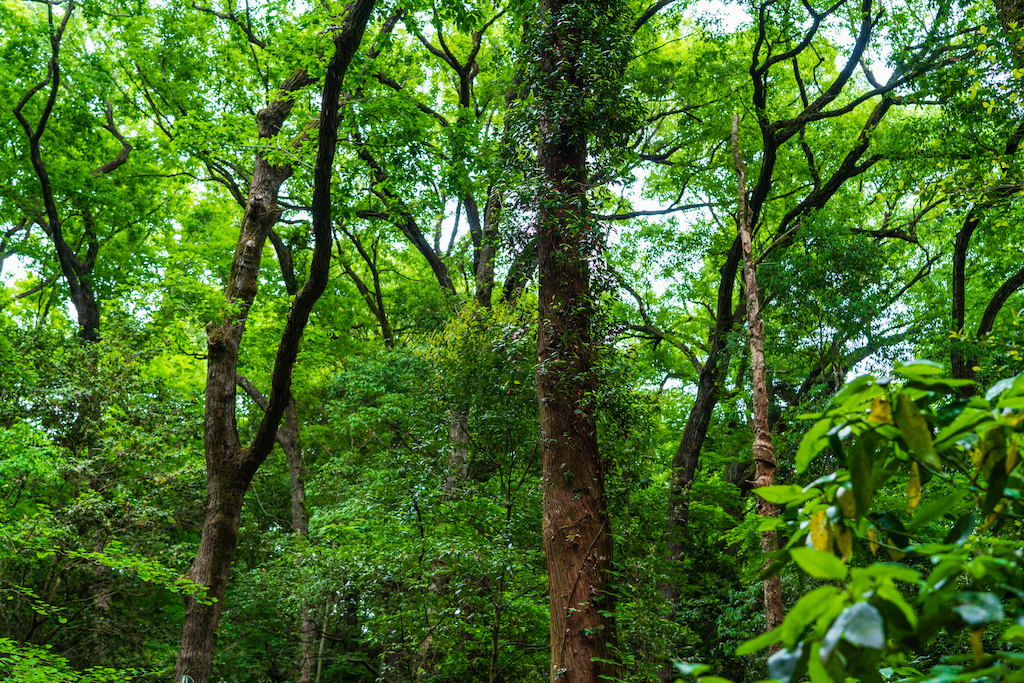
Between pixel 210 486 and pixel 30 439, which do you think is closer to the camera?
pixel 210 486

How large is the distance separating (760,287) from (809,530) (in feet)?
35.8

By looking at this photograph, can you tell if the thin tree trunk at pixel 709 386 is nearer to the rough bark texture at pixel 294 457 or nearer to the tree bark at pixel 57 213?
the rough bark texture at pixel 294 457

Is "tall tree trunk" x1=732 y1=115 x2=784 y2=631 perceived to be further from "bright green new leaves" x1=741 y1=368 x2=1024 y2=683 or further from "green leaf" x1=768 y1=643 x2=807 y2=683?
"green leaf" x1=768 y1=643 x2=807 y2=683

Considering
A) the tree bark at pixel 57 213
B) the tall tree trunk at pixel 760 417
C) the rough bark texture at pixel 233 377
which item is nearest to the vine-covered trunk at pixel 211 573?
the rough bark texture at pixel 233 377

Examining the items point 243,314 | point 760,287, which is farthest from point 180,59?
point 760,287

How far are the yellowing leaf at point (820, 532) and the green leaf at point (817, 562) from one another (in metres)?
0.19

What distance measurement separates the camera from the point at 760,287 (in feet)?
37.0

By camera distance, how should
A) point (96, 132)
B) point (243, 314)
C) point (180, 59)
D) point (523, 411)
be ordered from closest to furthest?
point (523, 411)
point (243, 314)
point (180, 59)
point (96, 132)

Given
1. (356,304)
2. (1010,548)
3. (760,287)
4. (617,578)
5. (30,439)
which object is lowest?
(617,578)

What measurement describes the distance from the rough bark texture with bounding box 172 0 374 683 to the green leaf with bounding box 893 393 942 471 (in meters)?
5.72

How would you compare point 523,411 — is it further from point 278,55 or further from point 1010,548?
point 1010,548

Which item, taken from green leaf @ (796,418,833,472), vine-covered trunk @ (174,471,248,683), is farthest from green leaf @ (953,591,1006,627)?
vine-covered trunk @ (174,471,248,683)

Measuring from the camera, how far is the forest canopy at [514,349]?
5.52 feet

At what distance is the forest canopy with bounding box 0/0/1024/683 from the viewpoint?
1682 millimetres
